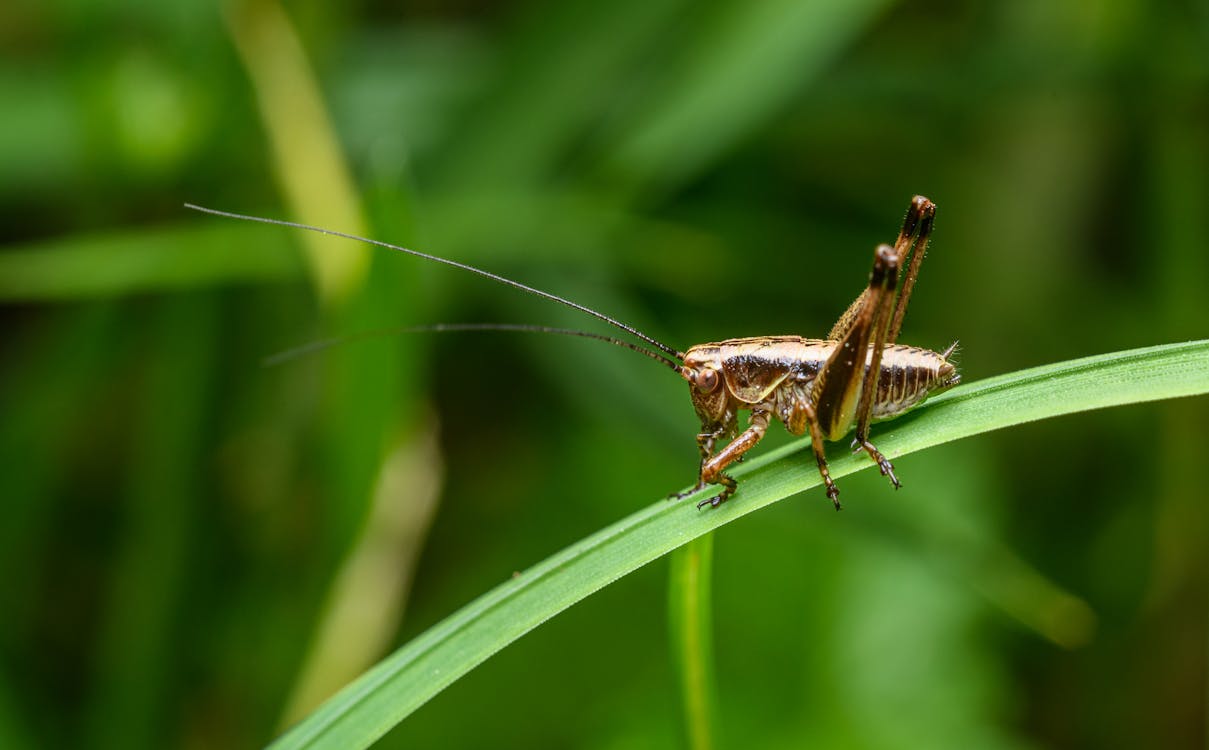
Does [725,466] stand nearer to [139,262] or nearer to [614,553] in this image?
[614,553]

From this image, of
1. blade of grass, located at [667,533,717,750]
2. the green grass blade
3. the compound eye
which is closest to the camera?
the green grass blade

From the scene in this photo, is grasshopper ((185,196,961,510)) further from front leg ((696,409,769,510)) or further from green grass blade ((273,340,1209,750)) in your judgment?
green grass blade ((273,340,1209,750))

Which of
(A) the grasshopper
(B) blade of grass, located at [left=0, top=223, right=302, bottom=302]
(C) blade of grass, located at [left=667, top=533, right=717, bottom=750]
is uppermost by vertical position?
(B) blade of grass, located at [left=0, top=223, right=302, bottom=302]

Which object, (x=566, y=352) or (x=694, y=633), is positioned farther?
(x=566, y=352)

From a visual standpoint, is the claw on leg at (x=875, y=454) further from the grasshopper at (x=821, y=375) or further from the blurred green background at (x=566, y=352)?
the blurred green background at (x=566, y=352)

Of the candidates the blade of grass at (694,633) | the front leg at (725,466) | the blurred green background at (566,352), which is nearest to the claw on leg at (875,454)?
the front leg at (725,466)

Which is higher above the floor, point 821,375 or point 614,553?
point 821,375

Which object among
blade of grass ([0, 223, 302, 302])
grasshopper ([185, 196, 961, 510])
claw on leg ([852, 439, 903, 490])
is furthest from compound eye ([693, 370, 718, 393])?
blade of grass ([0, 223, 302, 302])

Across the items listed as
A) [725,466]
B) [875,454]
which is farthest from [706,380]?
[875,454]
